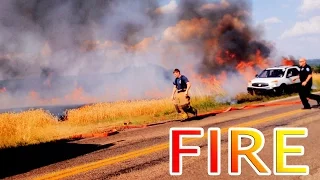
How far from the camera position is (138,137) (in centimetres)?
857

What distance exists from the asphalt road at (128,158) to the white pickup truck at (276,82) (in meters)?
9.88

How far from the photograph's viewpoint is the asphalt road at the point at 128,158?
5273 mm

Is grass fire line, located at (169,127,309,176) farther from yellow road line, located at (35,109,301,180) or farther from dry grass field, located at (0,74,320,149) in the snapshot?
dry grass field, located at (0,74,320,149)

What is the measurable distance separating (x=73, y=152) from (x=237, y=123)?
4.56 m

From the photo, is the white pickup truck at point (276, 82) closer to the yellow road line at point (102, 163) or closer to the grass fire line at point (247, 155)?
the grass fire line at point (247, 155)

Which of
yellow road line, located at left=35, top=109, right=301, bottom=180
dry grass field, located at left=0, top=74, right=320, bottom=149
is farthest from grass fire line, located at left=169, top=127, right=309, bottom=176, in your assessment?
dry grass field, located at left=0, top=74, right=320, bottom=149

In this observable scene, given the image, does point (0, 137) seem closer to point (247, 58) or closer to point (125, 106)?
point (125, 106)

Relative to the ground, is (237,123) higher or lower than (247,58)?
lower

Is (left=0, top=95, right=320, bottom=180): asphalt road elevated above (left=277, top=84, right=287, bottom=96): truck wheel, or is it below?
below

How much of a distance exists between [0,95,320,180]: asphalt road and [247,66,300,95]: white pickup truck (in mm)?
9880

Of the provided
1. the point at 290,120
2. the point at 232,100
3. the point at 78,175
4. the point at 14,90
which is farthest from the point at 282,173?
the point at 14,90

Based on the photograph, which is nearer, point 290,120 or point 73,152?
point 73,152

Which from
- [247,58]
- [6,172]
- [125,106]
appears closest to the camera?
[6,172]

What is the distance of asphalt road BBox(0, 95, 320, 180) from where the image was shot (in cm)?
527
